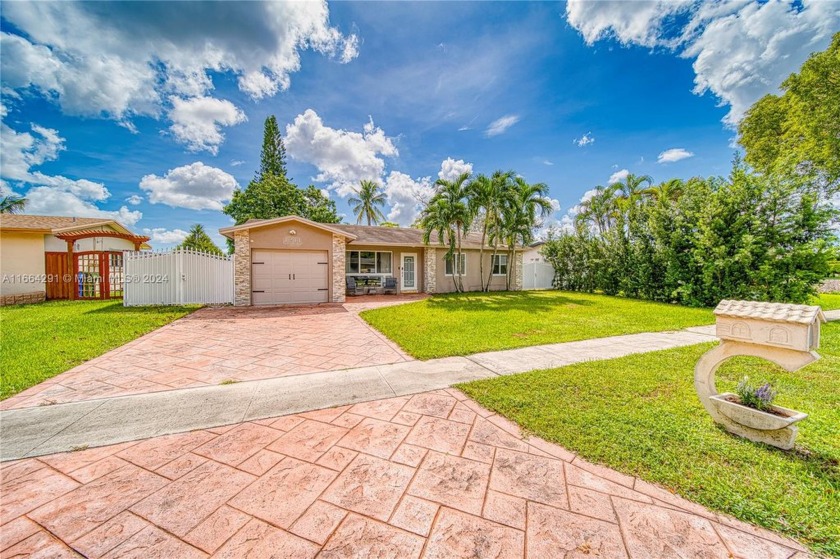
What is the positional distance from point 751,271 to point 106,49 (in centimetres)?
1945

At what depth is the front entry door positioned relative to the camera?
52.6 ft

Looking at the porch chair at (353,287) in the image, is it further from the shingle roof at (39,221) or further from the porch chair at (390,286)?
the shingle roof at (39,221)

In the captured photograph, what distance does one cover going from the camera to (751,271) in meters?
9.73

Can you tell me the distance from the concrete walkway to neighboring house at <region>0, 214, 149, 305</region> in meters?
11.6

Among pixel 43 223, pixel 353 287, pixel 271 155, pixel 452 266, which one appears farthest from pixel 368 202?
pixel 43 223

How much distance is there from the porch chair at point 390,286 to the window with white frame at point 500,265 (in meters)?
6.55

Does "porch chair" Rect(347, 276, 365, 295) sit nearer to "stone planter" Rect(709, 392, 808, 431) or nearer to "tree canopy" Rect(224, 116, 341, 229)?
"stone planter" Rect(709, 392, 808, 431)

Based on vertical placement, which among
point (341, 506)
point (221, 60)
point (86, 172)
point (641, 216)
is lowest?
point (341, 506)

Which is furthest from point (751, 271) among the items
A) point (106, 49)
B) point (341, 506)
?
point (106, 49)

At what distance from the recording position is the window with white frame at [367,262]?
15.0 meters

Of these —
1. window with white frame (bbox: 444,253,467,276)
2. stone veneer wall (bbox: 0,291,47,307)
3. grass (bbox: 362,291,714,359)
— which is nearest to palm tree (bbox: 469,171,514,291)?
window with white frame (bbox: 444,253,467,276)

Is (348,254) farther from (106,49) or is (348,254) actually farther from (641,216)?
(641,216)

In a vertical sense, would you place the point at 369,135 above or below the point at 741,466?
above

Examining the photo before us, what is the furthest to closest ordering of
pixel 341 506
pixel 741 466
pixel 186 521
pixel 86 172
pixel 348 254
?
pixel 348 254 < pixel 86 172 < pixel 741 466 < pixel 341 506 < pixel 186 521
